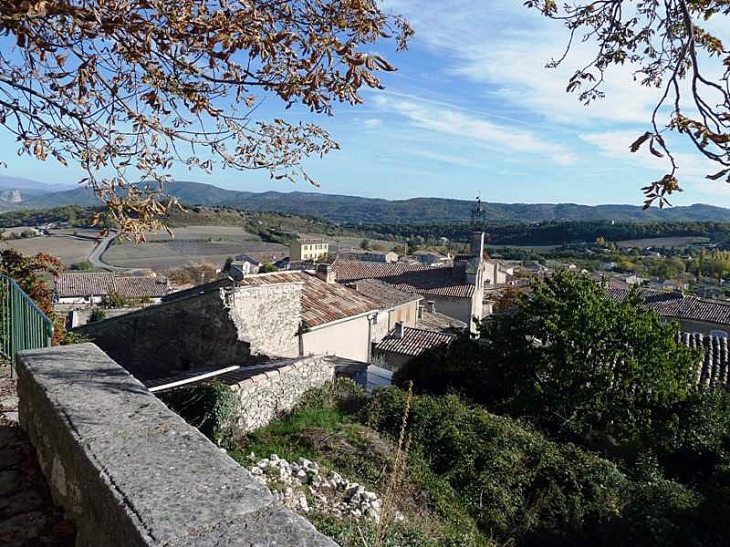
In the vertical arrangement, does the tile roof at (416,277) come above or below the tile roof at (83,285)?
above

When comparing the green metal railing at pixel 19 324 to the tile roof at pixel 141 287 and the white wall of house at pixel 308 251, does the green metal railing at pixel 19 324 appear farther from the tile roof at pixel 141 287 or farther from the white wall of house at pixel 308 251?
the white wall of house at pixel 308 251

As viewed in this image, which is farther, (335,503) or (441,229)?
(441,229)

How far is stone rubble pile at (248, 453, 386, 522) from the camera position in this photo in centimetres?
552

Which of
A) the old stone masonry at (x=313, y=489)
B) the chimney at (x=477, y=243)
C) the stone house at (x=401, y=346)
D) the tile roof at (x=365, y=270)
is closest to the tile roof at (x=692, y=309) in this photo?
the chimney at (x=477, y=243)

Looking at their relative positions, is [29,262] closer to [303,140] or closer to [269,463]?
[269,463]

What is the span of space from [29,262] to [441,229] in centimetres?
16492

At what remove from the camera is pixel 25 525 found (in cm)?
257

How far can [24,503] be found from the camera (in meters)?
2.75

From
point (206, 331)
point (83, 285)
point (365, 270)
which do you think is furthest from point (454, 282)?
point (83, 285)

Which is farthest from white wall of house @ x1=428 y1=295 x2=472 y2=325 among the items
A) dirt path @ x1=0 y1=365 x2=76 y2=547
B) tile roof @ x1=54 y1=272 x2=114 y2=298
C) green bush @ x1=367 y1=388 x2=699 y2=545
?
tile roof @ x1=54 y1=272 x2=114 y2=298

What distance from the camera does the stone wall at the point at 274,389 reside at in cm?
761

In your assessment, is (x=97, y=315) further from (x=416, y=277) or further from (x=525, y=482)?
(x=525, y=482)

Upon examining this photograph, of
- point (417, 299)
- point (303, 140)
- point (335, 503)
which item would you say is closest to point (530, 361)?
point (335, 503)

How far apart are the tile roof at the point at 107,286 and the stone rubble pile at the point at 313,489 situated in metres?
43.3
